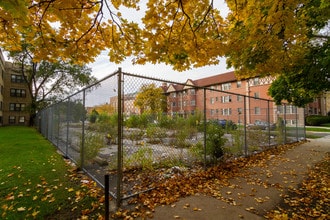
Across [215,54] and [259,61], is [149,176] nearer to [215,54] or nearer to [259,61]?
[215,54]

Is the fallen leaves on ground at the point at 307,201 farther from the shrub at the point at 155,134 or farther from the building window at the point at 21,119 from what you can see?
the building window at the point at 21,119

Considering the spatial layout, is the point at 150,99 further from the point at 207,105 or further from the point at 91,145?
the point at 207,105

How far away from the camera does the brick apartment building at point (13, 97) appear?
3634 centimetres

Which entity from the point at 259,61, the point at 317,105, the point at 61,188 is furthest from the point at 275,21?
the point at 317,105

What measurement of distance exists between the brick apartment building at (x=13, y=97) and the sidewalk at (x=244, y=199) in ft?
142

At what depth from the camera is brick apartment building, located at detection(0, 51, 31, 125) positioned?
119 feet

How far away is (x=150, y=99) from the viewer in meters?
4.39

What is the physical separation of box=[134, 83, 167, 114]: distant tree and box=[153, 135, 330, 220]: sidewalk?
2056 mm

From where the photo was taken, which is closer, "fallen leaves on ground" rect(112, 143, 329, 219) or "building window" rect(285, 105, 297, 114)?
"fallen leaves on ground" rect(112, 143, 329, 219)

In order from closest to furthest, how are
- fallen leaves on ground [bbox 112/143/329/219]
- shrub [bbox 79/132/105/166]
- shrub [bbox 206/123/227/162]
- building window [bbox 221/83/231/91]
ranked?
fallen leaves on ground [bbox 112/143/329/219]
shrub [bbox 79/132/105/166]
shrub [bbox 206/123/227/162]
building window [bbox 221/83/231/91]

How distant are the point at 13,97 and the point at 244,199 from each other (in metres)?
47.0

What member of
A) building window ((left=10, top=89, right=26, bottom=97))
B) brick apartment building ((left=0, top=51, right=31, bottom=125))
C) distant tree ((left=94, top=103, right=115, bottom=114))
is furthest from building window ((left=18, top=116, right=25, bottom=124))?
distant tree ((left=94, top=103, right=115, bottom=114))

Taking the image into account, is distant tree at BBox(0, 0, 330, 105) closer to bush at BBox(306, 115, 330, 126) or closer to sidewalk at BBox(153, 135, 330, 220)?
sidewalk at BBox(153, 135, 330, 220)

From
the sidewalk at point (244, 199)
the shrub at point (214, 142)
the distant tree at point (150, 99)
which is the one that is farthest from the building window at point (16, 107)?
the sidewalk at point (244, 199)
